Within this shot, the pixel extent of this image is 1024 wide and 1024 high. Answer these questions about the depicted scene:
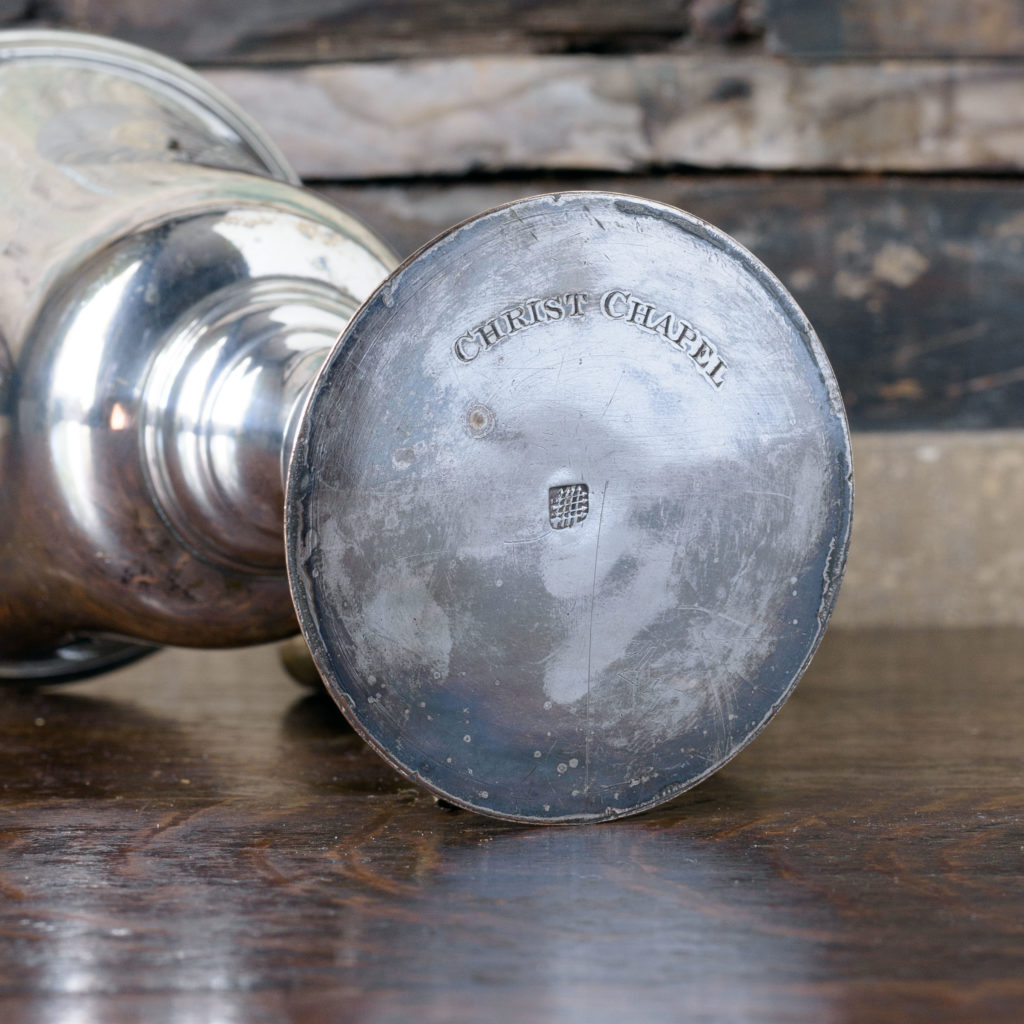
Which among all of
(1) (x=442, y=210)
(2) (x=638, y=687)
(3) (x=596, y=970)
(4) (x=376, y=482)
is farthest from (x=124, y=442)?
(1) (x=442, y=210)

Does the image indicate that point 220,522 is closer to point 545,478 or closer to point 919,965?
point 545,478

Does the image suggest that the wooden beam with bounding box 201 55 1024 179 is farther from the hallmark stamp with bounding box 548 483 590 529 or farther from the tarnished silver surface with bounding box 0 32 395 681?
the hallmark stamp with bounding box 548 483 590 529

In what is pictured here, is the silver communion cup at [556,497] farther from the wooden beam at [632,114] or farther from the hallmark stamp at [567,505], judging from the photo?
the wooden beam at [632,114]

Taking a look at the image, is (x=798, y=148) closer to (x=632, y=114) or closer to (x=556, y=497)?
(x=632, y=114)

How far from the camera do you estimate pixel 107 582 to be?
0.80m

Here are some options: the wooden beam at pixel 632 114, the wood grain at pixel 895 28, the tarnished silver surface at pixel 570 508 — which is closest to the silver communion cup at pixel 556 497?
the tarnished silver surface at pixel 570 508

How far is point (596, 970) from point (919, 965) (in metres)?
0.12

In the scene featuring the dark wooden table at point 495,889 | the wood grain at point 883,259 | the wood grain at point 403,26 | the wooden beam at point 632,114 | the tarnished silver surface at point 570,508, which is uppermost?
the wood grain at point 403,26

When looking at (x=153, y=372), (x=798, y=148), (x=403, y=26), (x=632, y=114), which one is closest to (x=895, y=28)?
(x=798, y=148)

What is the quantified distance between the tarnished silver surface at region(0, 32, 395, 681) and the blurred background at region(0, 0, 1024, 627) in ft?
1.59

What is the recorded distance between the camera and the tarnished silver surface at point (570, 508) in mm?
584

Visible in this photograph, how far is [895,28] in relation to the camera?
1345 mm

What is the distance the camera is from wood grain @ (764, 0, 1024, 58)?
134cm

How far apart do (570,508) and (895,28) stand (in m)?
0.98
